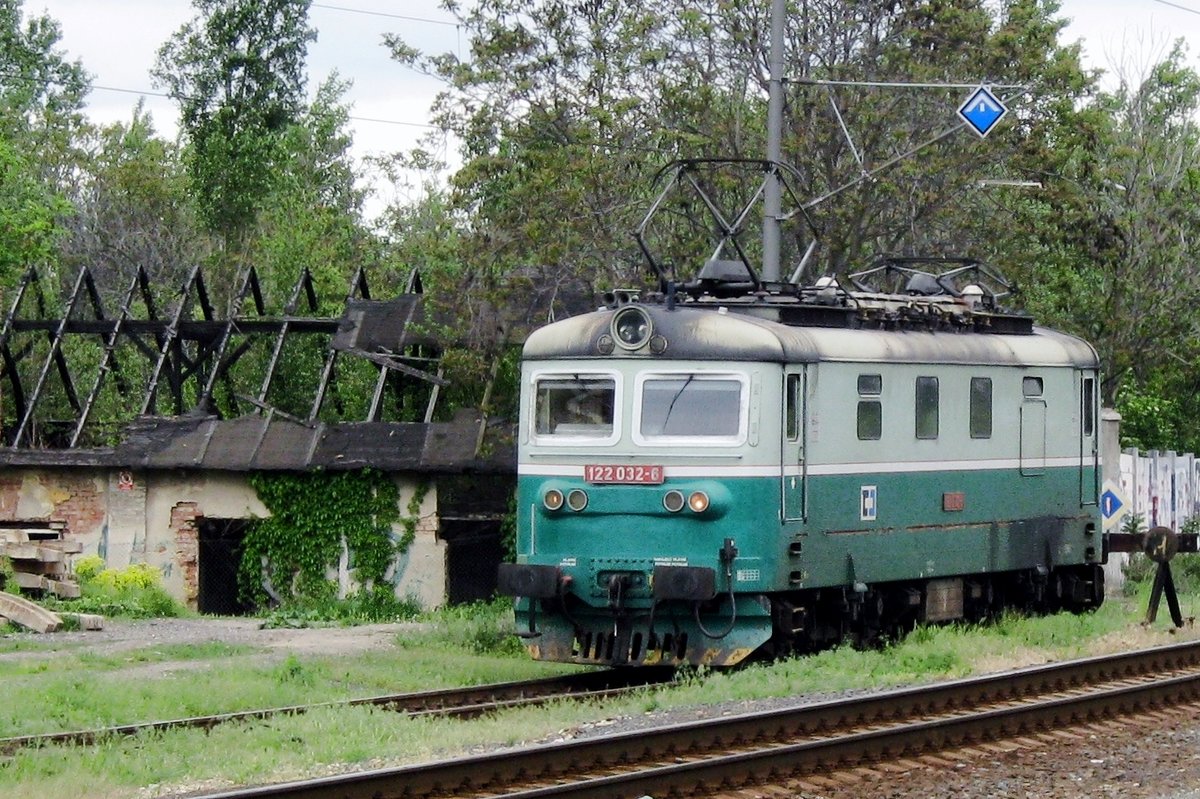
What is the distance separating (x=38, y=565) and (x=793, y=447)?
465 inches

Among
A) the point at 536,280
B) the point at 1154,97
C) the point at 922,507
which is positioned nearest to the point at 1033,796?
the point at 922,507

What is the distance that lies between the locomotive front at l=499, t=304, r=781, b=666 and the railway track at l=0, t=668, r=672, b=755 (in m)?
0.36

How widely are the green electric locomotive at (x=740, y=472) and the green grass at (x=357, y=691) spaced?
600 mm

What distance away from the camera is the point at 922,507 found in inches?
673

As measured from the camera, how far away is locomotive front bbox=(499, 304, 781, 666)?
15.1 m

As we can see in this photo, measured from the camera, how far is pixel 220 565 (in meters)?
28.8

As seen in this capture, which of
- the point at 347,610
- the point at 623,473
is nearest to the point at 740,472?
the point at 623,473

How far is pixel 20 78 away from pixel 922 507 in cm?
5560

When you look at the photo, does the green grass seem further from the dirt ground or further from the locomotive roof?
the locomotive roof

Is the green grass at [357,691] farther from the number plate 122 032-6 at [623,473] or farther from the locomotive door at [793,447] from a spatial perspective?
the number plate 122 032-6 at [623,473]

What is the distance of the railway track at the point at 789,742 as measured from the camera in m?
9.90

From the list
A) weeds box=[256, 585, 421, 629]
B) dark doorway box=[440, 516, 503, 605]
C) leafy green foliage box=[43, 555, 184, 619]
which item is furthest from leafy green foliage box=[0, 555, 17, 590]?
dark doorway box=[440, 516, 503, 605]

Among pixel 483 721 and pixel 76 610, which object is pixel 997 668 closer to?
pixel 483 721

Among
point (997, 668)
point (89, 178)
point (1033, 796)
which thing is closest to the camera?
point (1033, 796)
